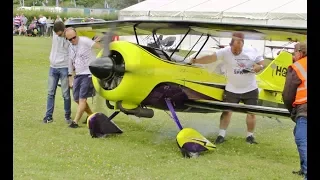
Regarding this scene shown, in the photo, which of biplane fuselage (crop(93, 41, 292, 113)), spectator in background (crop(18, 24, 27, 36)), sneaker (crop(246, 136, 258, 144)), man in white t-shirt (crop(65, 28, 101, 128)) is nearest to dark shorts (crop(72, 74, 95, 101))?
man in white t-shirt (crop(65, 28, 101, 128))

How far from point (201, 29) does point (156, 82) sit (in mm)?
998

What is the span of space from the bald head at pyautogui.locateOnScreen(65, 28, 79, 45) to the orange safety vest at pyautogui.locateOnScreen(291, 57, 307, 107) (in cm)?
434

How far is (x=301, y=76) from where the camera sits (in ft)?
14.6

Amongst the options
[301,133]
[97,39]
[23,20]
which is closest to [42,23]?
[23,20]

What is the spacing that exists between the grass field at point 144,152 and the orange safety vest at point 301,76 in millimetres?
1149

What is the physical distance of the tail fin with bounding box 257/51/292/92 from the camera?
28.2ft

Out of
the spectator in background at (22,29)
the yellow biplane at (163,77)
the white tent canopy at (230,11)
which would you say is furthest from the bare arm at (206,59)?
the spectator in background at (22,29)

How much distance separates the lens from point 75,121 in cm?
802

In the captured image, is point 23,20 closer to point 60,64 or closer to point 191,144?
point 60,64

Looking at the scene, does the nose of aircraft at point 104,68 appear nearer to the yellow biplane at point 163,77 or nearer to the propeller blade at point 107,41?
the yellow biplane at point 163,77
